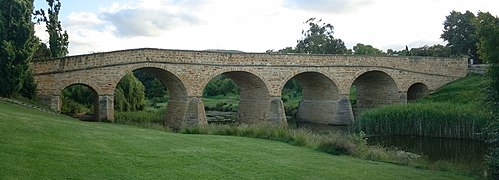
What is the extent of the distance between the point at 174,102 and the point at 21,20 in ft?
32.4

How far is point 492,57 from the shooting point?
9305 mm

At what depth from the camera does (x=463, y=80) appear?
113 ft

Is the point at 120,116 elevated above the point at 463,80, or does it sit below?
below

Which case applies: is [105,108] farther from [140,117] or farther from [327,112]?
[327,112]

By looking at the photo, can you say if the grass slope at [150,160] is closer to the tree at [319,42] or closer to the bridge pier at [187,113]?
the bridge pier at [187,113]

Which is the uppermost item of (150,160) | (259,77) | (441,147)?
(259,77)

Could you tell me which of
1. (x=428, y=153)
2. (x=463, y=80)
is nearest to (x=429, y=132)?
(x=428, y=153)

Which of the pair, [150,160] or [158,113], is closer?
[150,160]

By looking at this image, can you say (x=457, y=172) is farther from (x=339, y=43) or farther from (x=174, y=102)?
(x=339, y=43)

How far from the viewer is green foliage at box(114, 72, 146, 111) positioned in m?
28.2

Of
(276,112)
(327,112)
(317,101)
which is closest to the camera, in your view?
(276,112)

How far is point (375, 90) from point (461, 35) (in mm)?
15945

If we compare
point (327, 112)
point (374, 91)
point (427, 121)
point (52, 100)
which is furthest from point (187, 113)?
point (374, 91)

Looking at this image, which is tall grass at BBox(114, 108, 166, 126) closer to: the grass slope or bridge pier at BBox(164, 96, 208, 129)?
bridge pier at BBox(164, 96, 208, 129)
